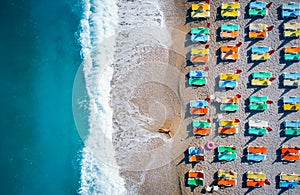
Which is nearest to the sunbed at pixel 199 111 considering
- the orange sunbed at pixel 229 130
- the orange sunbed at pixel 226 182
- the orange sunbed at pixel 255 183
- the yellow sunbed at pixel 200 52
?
the orange sunbed at pixel 229 130

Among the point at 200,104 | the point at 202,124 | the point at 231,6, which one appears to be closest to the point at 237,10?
the point at 231,6

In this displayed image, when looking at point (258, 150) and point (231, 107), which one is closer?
point (258, 150)

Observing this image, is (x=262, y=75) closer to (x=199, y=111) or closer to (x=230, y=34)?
(x=230, y=34)

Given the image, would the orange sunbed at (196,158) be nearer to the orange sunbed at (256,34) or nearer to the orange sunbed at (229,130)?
the orange sunbed at (229,130)

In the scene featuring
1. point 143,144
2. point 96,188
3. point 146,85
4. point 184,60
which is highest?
point 184,60

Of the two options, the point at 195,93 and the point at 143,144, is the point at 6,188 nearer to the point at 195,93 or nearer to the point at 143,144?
the point at 143,144

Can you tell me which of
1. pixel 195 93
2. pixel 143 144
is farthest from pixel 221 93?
pixel 143 144

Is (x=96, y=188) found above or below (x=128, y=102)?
below
